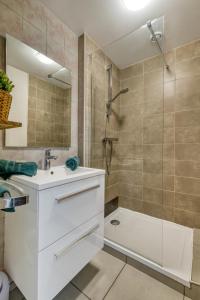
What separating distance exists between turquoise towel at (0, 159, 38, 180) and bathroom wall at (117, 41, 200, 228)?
1378mm

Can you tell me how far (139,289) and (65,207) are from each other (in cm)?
83

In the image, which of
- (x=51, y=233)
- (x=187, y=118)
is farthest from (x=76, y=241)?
(x=187, y=118)

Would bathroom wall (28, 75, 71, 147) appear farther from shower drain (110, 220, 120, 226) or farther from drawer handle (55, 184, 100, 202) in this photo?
shower drain (110, 220, 120, 226)

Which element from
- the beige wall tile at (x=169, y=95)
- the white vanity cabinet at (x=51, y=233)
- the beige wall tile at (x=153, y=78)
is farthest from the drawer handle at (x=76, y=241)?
the beige wall tile at (x=153, y=78)

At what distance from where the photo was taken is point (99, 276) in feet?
3.76

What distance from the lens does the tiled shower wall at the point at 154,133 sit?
1.68 metres

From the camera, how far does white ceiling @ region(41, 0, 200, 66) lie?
1242 millimetres

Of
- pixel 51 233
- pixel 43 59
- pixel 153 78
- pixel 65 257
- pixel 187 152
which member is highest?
pixel 153 78

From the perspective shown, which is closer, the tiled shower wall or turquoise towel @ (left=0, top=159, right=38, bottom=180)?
turquoise towel @ (left=0, top=159, right=38, bottom=180)

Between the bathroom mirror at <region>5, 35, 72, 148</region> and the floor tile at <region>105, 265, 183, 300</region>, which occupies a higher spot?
the bathroom mirror at <region>5, 35, 72, 148</region>

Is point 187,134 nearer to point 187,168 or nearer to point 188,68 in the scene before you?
point 187,168

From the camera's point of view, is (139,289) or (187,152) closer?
(139,289)

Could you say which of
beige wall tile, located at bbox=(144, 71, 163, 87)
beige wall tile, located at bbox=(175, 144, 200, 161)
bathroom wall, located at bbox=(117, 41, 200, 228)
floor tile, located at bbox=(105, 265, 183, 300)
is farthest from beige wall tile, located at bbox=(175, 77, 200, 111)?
floor tile, located at bbox=(105, 265, 183, 300)

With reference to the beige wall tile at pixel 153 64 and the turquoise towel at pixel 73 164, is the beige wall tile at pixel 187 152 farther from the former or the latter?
the turquoise towel at pixel 73 164
